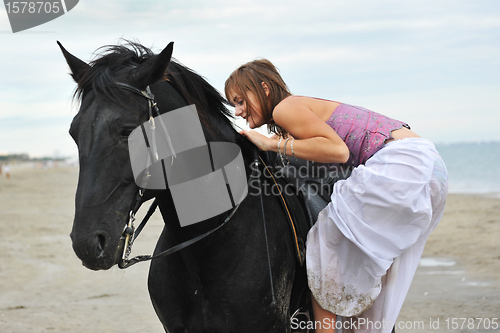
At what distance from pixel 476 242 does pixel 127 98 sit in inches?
374

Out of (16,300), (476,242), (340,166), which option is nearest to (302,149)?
(340,166)

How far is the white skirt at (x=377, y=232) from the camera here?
2.19 meters

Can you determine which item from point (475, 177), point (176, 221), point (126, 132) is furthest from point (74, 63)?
point (475, 177)

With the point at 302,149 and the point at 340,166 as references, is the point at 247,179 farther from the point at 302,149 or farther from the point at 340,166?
the point at 340,166

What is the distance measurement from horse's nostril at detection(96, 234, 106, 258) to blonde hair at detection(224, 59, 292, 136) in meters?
1.08

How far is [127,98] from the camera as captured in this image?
1.84 m

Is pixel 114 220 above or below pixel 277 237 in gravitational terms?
above

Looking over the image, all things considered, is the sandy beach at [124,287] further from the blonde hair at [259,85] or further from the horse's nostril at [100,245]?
the horse's nostril at [100,245]

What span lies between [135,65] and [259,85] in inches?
27.5

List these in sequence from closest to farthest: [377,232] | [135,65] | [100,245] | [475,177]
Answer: [100,245] → [135,65] → [377,232] → [475,177]

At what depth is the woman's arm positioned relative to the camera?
2.15 metres

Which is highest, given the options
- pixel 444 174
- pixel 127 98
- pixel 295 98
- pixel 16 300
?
pixel 127 98

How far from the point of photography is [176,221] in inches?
84.0

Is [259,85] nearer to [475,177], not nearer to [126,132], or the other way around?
[126,132]
